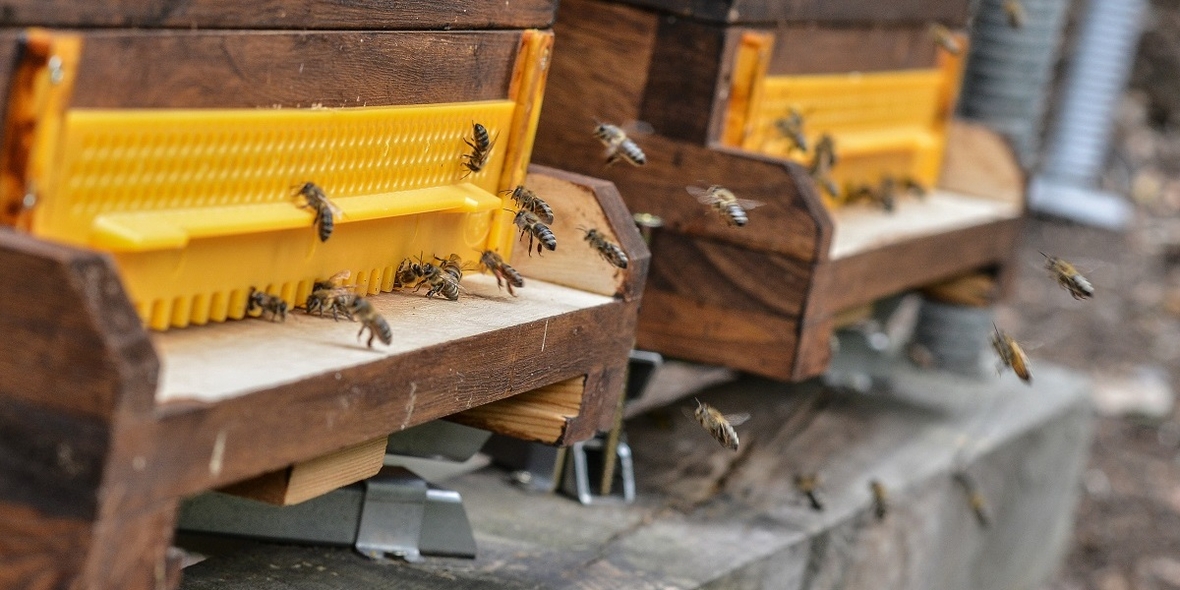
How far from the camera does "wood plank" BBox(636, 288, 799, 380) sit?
13.4 feet

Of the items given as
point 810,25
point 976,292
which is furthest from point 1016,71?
point 810,25

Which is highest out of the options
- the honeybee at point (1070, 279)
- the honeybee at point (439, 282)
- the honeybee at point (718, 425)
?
the honeybee at point (439, 282)

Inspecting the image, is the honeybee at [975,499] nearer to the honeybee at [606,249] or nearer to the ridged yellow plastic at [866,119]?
the ridged yellow plastic at [866,119]

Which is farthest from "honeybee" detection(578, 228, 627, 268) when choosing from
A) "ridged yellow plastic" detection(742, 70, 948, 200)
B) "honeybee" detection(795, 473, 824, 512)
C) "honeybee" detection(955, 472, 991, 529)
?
"honeybee" detection(955, 472, 991, 529)

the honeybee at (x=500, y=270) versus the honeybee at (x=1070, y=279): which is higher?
the honeybee at (x=500, y=270)

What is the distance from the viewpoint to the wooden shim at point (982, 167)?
5879 mm

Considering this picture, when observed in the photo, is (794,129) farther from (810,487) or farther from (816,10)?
(810,487)

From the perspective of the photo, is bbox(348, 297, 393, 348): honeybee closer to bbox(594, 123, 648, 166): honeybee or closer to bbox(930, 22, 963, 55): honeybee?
bbox(594, 123, 648, 166): honeybee

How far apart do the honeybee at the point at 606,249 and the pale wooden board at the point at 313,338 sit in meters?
0.08

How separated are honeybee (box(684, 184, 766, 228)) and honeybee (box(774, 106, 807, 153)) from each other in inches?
20.3

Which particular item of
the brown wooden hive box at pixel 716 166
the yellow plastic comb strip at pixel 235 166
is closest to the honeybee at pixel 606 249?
the yellow plastic comb strip at pixel 235 166

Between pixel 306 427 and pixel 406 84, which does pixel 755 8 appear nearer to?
pixel 406 84

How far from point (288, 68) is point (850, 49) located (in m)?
2.80

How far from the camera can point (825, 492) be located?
15.2 ft
